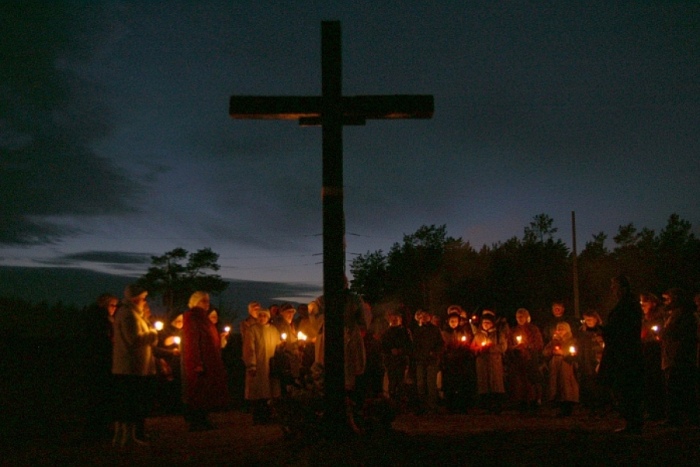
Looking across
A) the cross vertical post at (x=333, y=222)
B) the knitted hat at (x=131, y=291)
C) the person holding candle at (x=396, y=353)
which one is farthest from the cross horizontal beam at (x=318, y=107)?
the person holding candle at (x=396, y=353)

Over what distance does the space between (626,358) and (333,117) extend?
4.93 metres

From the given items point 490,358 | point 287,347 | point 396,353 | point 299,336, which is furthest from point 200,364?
point 490,358

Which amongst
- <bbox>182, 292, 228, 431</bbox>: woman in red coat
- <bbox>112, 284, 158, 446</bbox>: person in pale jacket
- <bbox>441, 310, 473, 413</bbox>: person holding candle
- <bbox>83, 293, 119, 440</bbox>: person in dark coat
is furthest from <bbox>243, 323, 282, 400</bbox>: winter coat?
<bbox>441, 310, 473, 413</bbox>: person holding candle

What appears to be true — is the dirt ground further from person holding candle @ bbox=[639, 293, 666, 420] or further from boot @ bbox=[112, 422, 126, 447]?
person holding candle @ bbox=[639, 293, 666, 420]

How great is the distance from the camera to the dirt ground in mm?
6504

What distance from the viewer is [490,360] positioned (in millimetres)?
13445

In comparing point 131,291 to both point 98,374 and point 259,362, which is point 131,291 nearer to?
point 98,374

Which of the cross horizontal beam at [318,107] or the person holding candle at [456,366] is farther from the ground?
the cross horizontal beam at [318,107]

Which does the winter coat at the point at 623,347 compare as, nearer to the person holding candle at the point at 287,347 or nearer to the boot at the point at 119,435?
the person holding candle at the point at 287,347

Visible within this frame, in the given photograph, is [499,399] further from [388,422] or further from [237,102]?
[237,102]

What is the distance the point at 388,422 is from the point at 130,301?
3601 millimetres

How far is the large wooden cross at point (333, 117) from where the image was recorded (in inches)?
298

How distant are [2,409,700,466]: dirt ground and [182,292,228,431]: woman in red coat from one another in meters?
0.34

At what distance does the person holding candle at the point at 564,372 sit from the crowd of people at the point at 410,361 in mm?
21
